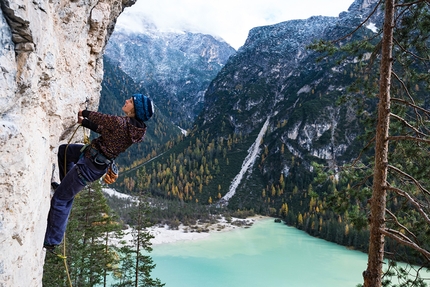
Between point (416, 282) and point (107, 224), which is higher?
point (416, 282)

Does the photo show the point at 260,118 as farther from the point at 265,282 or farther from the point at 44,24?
the point at 44,24

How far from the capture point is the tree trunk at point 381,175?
4.51 meters

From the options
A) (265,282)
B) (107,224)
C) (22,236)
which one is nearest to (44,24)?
(22,236)

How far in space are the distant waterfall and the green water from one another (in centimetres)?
3422

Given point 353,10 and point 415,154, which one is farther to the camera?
point 353,10

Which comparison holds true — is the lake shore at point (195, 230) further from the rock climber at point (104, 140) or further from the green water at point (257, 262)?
the rock climber at point (104, 140)

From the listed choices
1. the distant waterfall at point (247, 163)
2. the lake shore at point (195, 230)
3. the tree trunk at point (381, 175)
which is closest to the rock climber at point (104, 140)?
the tree trunk at point (381, 175)

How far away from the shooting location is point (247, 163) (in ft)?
372

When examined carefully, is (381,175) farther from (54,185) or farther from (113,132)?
(54,185)

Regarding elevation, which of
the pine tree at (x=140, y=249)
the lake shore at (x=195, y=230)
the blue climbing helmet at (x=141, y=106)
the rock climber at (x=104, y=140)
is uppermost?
the blue climbing helmet at (x=141, y=106)

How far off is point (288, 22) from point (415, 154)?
184476 millimetres

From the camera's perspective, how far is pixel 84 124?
3.40 metres

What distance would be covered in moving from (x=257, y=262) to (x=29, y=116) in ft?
148

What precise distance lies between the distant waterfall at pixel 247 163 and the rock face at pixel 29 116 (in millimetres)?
90934
